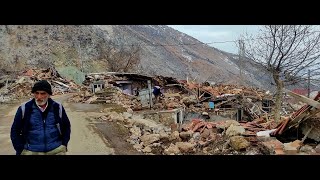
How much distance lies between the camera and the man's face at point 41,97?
3076 mm

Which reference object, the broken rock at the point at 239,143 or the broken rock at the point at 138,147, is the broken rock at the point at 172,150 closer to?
the broken rock at the point at 138,147

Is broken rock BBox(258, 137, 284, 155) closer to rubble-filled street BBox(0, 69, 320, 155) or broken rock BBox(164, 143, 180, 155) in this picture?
rubble-filled street BBox(0, 69, 320, 155)

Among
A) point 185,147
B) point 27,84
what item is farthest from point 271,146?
point 27,84

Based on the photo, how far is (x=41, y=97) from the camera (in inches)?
121

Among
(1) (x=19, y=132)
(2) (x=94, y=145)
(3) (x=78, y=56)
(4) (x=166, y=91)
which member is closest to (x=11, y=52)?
(3) (x=78, y=56)

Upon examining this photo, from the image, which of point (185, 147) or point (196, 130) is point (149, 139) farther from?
point (196, 130)

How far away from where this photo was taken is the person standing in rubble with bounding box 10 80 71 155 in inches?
122

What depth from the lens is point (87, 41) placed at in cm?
4288

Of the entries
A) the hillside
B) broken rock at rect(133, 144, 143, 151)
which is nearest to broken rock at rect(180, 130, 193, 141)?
broken rock at rect(133, 144, 143, 151)

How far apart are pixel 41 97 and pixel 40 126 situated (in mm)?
268
